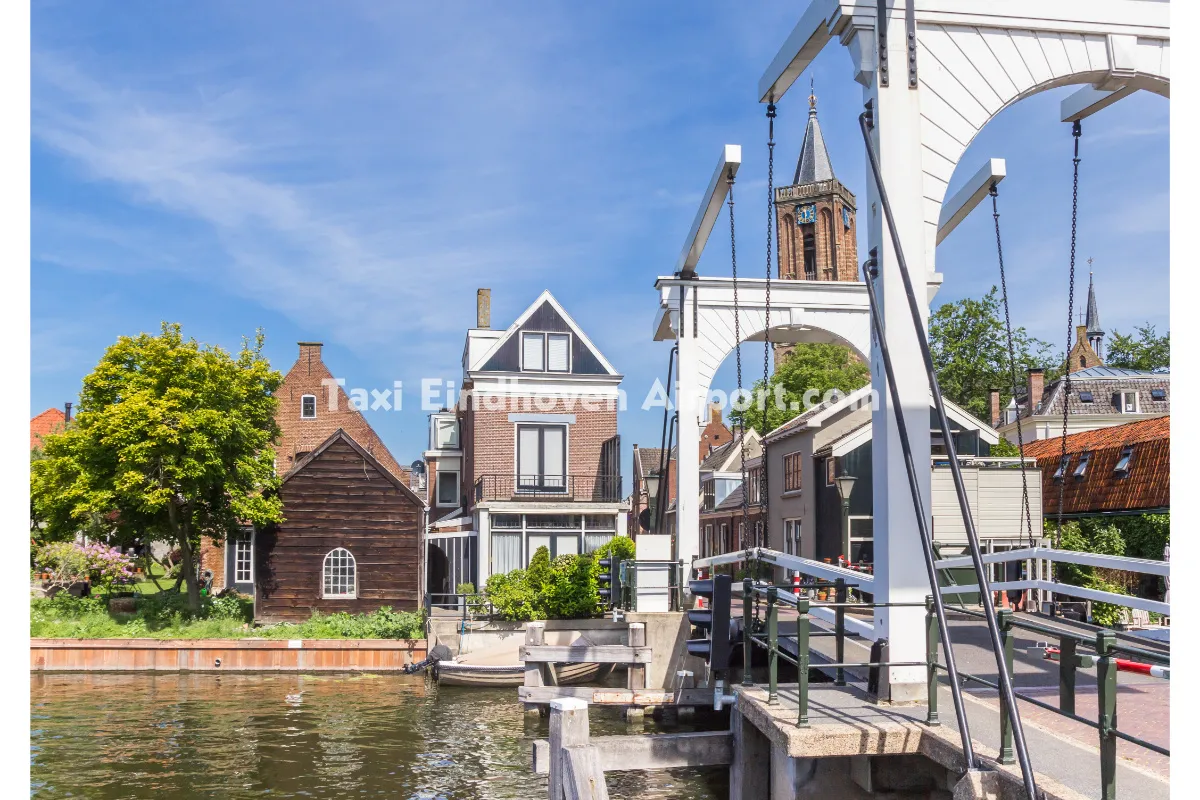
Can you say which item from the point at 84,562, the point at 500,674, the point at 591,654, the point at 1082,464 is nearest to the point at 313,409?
the point at 84,562

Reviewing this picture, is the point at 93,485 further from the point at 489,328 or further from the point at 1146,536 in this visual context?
the point at 1146,536

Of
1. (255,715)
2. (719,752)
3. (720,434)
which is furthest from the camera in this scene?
(720,434)

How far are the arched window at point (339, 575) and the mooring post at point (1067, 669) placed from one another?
2292 cm

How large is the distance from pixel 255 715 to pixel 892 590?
500 inches

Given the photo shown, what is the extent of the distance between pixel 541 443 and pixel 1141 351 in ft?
115

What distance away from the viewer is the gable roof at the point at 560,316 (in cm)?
2936

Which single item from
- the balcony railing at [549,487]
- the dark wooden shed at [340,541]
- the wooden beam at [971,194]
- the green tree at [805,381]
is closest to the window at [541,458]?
the balcony railing at [549,487]

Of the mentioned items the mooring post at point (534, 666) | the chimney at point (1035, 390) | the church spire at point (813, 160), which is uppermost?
the church spire at point (813, 160)

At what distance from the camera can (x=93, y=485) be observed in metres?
23.1

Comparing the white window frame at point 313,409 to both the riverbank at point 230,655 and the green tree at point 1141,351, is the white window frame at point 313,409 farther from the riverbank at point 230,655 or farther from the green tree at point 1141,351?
the green tree at point 1141,351

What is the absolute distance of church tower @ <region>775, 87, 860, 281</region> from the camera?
68.4m

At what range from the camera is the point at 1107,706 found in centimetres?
393

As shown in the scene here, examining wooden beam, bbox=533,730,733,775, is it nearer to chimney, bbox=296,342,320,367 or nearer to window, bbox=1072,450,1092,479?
window, bbox=1072,450,1092,479

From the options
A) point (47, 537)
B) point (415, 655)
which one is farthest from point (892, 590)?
point (47, 537)
